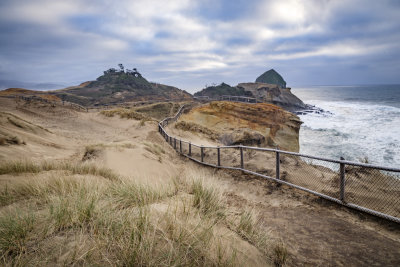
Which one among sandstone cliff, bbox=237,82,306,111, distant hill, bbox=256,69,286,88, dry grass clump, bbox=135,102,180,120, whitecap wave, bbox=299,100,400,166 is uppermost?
distant hill, bbox=256,69,286,88

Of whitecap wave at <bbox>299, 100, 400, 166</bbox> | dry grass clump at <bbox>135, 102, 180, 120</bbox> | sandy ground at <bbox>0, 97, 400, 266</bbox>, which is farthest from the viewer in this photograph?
dry grass clump at <bbox>135, 102, 180, 120</bbox>

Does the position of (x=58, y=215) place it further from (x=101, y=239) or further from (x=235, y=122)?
(x=235, y=122)

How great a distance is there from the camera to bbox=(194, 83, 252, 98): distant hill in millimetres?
84188

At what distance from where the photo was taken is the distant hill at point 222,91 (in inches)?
3314

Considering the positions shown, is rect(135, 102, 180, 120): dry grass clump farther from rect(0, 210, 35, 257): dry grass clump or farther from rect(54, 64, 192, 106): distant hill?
rect(0, 210, 35, 257): dry grass clump

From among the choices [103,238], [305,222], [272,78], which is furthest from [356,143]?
[272,78]

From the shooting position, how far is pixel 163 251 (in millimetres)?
2229

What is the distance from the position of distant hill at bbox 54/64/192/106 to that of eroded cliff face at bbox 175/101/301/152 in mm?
28711

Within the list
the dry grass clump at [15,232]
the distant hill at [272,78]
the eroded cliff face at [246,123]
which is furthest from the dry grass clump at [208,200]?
the distant hill at [272,78]

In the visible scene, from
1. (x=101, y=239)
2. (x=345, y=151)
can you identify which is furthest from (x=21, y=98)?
(x=345, y=151)

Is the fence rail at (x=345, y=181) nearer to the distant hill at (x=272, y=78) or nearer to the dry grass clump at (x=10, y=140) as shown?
the dry grass clump at (x=10, y=140)

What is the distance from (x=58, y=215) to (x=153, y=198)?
Answer: 1.59m

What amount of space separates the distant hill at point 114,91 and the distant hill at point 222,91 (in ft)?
34.6

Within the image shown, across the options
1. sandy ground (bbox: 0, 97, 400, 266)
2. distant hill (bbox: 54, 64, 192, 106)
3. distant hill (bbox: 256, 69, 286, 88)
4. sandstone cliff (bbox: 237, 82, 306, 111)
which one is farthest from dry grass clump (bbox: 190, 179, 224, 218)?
distant hill (bbox: 256, 69, 286, 88)
